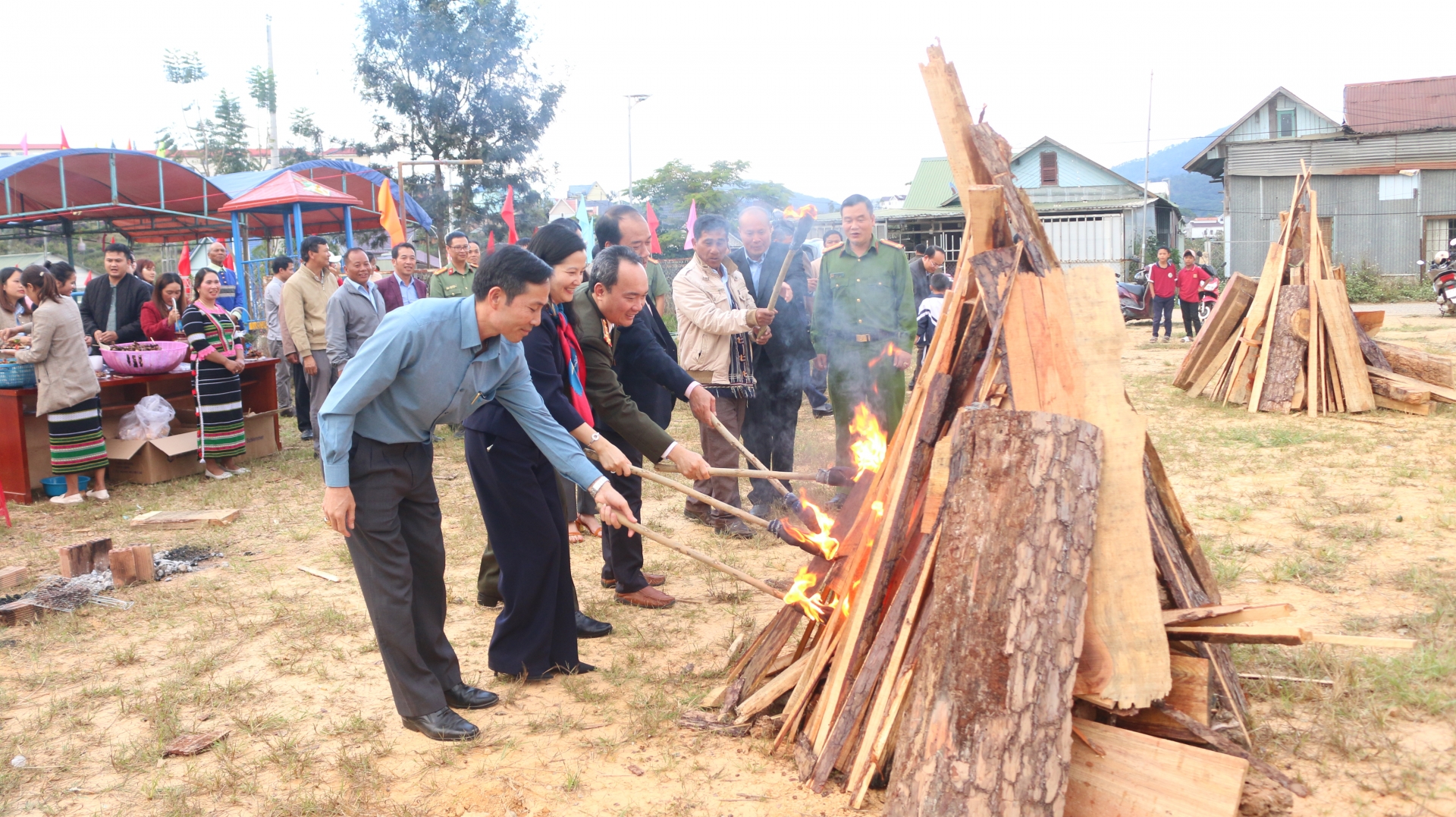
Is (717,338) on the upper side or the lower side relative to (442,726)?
upper

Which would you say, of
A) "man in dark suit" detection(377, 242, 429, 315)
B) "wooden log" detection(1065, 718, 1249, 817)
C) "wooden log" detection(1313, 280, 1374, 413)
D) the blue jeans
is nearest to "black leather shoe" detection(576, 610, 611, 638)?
"wooden log" detection(1065, 718, 1249, 817)

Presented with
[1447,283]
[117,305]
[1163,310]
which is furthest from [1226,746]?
[1447,283]

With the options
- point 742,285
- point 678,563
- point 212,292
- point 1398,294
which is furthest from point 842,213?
point 1398,294

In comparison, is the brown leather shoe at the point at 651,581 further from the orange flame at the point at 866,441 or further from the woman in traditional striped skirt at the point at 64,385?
the woman in traditional striped skirt at the point at 64,385

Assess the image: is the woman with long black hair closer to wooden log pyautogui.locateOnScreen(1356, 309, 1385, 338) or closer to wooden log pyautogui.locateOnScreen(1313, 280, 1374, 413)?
wooden log pyautogui.locateOnScreen(1313, 280, 1374, 413)

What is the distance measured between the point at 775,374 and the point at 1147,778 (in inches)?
163

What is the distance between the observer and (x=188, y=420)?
9023 millimetres

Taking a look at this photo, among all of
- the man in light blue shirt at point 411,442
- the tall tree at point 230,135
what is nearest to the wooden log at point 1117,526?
the man in light blue shirt at point 411,442

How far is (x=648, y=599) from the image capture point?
4930 millimetres

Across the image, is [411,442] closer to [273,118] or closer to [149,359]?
[149,359]

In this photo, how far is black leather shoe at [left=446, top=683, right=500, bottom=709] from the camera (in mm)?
3758

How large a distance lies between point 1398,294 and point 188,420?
28.7m

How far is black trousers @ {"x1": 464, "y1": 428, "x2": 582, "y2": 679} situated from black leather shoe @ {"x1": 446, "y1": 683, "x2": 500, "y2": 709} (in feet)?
0.86

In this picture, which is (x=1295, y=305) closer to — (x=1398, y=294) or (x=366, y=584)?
(x=366, y=584)
